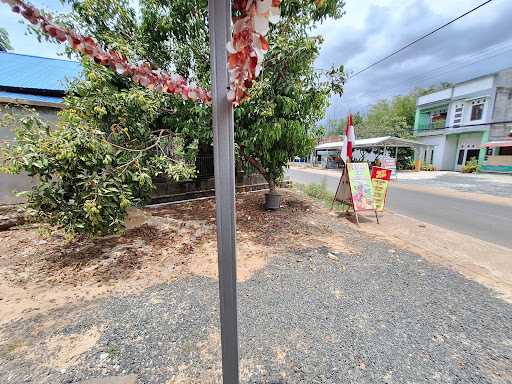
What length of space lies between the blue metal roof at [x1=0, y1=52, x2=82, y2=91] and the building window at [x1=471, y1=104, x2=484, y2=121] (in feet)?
77.7

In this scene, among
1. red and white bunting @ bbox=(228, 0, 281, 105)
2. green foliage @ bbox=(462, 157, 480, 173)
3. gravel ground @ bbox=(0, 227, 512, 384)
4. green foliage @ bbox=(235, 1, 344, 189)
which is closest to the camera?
red and white bunting @ bbox=(228, 0, 281, 105)

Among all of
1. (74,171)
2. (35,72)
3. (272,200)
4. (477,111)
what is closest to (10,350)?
(74,171)

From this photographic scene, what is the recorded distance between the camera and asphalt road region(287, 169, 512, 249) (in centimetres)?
478

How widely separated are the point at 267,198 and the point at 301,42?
332cm

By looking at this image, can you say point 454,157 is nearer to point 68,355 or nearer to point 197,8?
point 197,8

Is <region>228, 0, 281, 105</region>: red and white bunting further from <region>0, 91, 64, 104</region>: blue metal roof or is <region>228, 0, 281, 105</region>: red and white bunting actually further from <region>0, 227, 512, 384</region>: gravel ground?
<region>0, 91, 64, 104</region>: blue metal roof

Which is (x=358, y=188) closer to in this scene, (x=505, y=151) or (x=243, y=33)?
(x=243, y=33)

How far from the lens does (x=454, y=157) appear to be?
1889 centimetres

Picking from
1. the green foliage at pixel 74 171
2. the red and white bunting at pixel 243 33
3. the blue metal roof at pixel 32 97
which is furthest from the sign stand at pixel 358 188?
the blue metal roof at pixel 32 97

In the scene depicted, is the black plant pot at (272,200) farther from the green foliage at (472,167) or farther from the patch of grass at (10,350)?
the green foliage at (472,167)

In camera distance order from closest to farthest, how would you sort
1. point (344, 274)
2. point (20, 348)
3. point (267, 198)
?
point (20, 348)
point (344, 274)
point (267, 198)

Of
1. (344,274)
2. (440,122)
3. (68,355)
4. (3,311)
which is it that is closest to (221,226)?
(68,355)

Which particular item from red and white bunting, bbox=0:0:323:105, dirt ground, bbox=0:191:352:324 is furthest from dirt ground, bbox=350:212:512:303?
red and white bunting, bbox=0:0:323:105

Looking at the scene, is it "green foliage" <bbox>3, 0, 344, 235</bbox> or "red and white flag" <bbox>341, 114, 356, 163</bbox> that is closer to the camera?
"green foliage" <bbox>3, 0, 344, 235</bbox>
